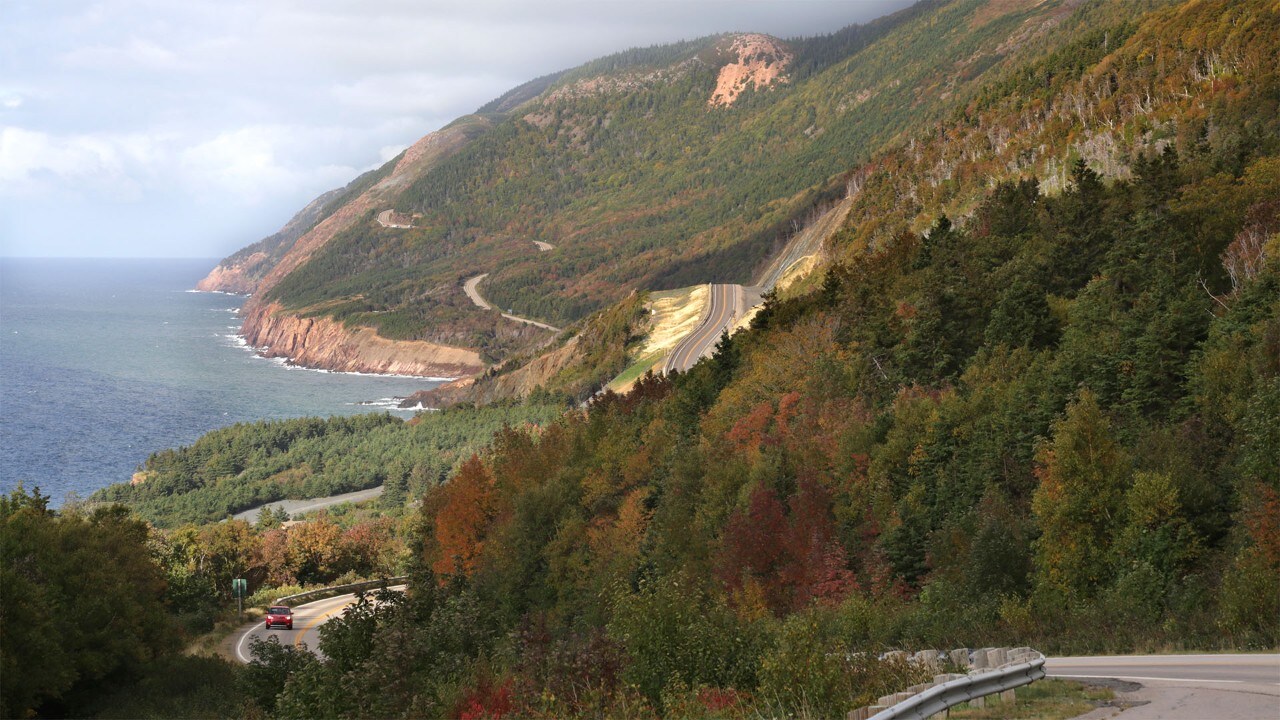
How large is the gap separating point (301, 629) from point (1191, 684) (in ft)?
135

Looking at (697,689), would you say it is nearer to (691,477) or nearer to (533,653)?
(533,653)

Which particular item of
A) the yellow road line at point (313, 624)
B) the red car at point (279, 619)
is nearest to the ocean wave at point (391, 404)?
the yellow road line at point (313, 624)

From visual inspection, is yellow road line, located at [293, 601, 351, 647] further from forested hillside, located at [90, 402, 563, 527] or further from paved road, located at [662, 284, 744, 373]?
forested hillside, located at [90, 402, 563, 527]

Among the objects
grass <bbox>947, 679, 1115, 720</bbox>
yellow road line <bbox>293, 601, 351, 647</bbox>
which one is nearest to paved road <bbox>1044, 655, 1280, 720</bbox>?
grass <bbox>947, 679, 1115, 720</bbox>

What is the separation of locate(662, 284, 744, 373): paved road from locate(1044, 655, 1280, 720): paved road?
224 feet

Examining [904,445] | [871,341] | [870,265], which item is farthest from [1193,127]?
[904,445]

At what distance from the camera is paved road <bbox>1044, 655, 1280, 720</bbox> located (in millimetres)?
10242

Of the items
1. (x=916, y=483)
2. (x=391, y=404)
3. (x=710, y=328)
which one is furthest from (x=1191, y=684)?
(x=391, y=404)

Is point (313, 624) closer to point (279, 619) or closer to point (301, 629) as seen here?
point (301, 629)

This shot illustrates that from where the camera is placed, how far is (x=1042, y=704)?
11.2 m

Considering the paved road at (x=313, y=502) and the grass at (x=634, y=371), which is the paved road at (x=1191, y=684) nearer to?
the grass at (x=634, y=371)

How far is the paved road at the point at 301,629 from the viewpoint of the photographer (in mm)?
42375

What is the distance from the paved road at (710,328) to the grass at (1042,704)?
70.9m

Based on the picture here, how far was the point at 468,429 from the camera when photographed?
123312 mm
